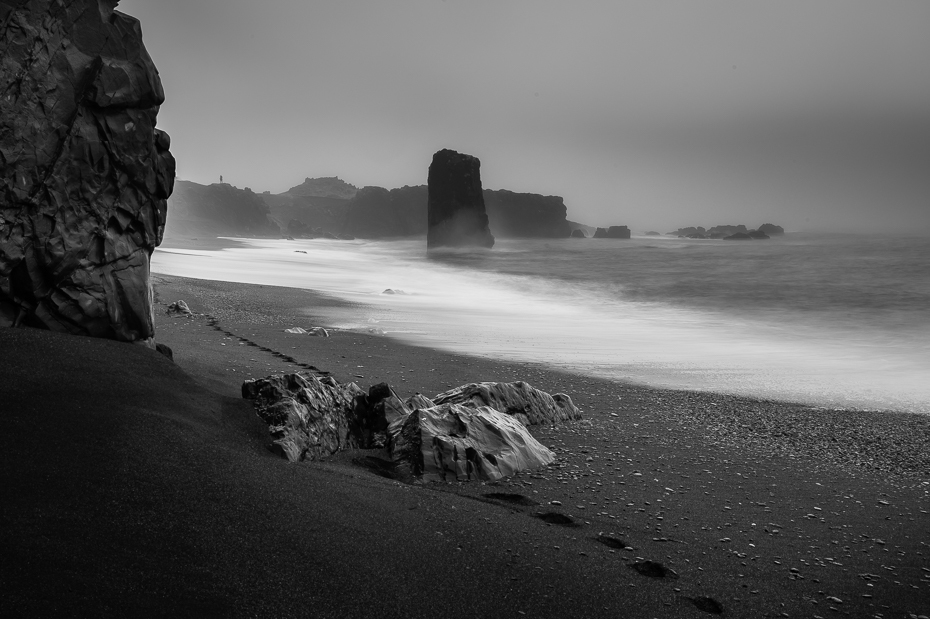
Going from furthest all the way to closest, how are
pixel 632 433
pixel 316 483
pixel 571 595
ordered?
pixel 632 433 → pixel 316 483 → pixel 571 595

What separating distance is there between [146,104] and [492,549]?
3.40 meters

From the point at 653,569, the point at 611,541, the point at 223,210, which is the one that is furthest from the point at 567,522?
the point at 223,210

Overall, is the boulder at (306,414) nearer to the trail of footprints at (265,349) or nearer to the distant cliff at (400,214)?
the trail of footprints at (265,349)

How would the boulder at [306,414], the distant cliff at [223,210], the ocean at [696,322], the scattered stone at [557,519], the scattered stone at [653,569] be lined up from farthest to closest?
the distant cliff at [223,210] → the ocean at [696,322] → the boulder at [306,414] → the scattered stone at [557,519] → the scattered stone at [653,569]

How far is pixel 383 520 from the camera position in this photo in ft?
8.98

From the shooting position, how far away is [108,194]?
160 inches

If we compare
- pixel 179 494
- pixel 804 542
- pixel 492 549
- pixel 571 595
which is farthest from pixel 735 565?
pixel 179 494

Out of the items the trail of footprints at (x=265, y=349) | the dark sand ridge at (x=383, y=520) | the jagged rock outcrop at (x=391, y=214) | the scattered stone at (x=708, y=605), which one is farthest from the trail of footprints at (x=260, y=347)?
the jagged rock outcrop at (x=391, y=214)

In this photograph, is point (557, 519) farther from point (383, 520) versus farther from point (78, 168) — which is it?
point (78, 168)

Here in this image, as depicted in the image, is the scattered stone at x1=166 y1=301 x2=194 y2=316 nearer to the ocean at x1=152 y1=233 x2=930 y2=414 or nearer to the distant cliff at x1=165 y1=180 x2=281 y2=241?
the ocean at x1=152 y1=233 x2=930 y2=414

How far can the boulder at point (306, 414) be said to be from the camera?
11.4ft

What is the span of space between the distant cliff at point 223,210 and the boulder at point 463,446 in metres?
111

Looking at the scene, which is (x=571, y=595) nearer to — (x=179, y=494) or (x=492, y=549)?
(x=492, y=549)

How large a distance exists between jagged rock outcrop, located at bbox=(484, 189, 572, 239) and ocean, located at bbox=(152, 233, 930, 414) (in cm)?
6891
